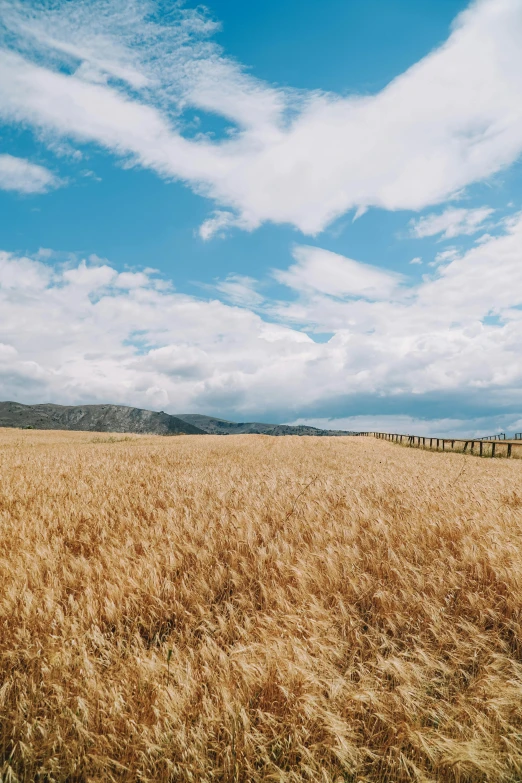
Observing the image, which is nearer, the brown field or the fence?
the brown field

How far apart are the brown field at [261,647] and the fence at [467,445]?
97.9ft

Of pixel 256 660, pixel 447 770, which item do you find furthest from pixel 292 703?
pixel 447 770

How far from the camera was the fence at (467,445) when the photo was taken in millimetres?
31383

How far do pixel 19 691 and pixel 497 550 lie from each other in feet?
13.9

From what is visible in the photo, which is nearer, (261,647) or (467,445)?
(261,647)

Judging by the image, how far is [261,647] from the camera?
9.30ft

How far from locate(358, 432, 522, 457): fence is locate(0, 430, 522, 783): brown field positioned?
97.9ft

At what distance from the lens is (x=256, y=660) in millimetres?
2717

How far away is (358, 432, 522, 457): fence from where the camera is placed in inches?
1236

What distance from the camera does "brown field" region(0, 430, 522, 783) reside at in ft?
6.89

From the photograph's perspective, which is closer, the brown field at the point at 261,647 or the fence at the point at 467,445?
the brown field at the point at 261,647

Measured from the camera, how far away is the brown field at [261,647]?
2.10 m

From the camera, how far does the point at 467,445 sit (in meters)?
40.1

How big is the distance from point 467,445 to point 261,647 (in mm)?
42444
